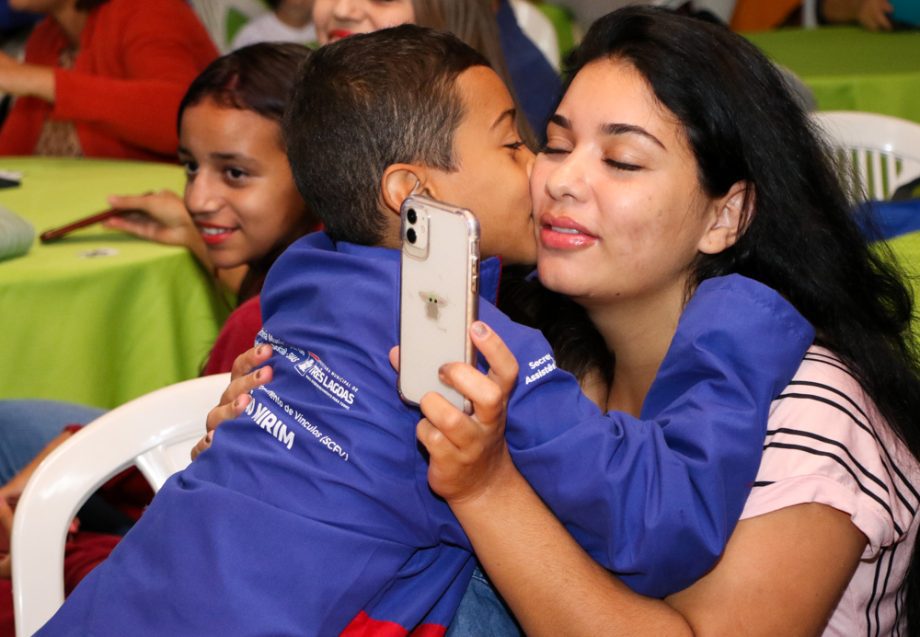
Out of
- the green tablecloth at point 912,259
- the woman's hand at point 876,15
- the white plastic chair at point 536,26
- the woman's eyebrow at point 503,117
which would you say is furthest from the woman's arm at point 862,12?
the woman's eyebrow at point 503,117

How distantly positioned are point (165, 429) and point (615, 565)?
80 centimetres

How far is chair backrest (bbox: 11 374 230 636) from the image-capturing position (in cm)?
169

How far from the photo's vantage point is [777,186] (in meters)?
1.51

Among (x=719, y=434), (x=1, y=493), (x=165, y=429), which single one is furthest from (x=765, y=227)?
(x=1, y=493)

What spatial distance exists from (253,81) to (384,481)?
1.35m

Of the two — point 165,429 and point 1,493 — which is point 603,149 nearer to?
point 165,429

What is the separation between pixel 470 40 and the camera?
2707 mm

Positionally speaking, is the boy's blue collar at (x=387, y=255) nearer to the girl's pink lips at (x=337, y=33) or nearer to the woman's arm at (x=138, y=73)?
the girl's pink lips at (x=337, y=33)

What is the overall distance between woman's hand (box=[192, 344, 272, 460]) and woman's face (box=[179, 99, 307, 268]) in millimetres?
917

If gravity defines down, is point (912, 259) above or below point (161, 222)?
above

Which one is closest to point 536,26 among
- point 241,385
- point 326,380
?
point 241,385

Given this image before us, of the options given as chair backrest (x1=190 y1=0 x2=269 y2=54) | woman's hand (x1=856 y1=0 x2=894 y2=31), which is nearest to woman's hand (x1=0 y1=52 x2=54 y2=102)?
chair backrest (x1=190 y1=0 x2=269 y2=54)

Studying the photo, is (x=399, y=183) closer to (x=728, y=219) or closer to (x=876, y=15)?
(x=728, y=219)

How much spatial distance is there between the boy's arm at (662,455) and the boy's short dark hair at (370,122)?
0.32m
